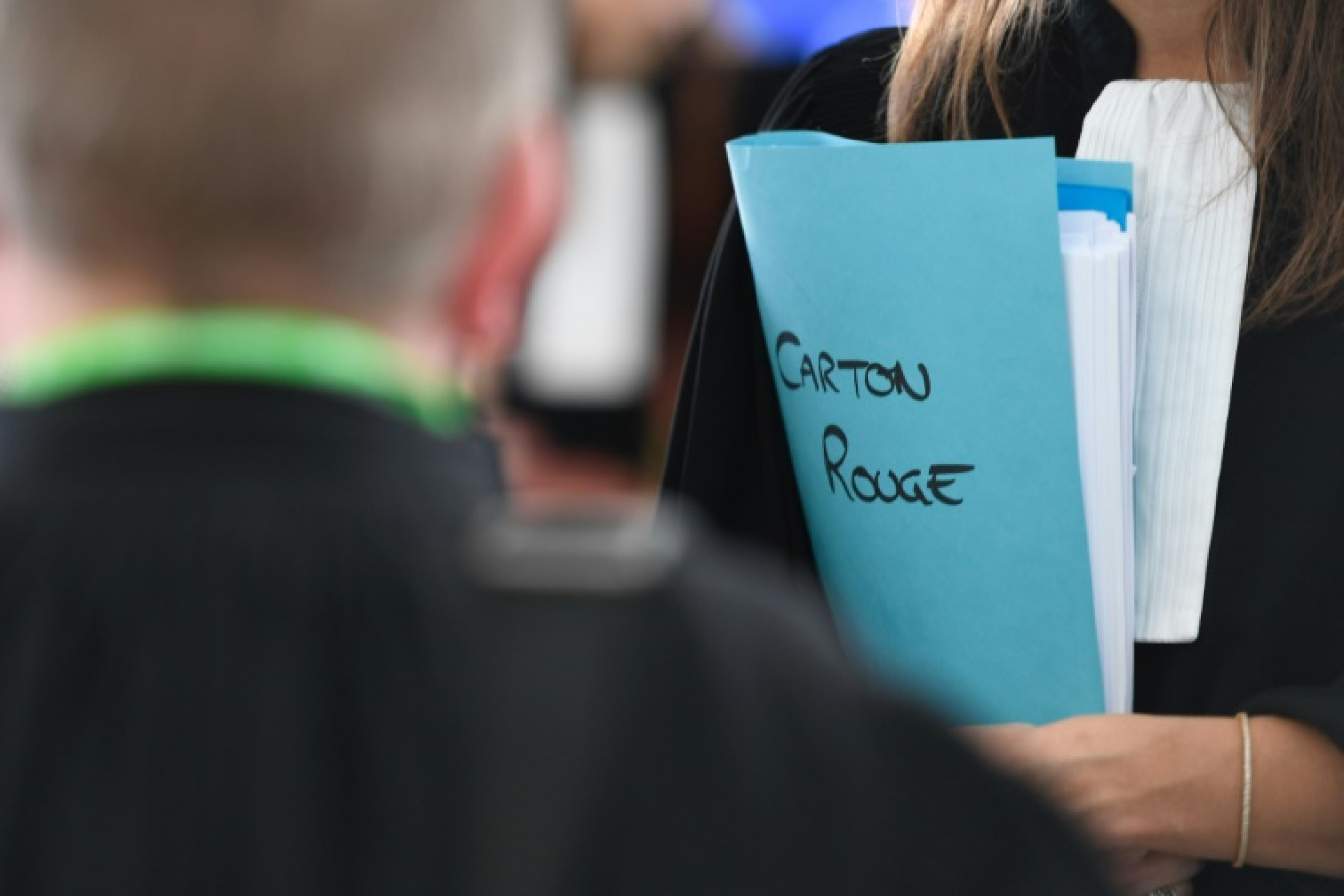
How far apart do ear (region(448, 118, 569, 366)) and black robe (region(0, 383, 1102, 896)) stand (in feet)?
0.26

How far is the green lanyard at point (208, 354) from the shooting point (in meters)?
0.54

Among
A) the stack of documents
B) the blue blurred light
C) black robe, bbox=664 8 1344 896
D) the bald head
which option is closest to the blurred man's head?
the bald head

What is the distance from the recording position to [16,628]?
529 millimetres

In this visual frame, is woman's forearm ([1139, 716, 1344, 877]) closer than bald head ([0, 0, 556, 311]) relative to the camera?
No

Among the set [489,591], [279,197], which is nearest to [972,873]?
[489,591]

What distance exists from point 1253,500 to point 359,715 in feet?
2.16

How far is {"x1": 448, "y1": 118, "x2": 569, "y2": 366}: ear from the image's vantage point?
583mm

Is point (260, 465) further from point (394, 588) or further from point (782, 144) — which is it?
point (782, 144)

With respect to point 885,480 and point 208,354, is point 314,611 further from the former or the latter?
point 885,480

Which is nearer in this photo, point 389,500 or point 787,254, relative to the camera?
point 389,500

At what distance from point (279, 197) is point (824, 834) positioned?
24 centimetres

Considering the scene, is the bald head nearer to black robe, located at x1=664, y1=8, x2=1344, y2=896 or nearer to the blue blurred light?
black robe, located at x1=664, y1=8, x2=1344, y2=896

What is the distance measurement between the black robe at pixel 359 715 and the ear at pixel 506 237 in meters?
0.08

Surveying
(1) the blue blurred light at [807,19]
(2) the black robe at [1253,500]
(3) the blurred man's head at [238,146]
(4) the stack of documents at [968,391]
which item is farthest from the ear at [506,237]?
(1) the blue blurred light at [807,19]
